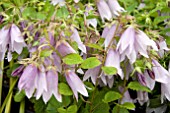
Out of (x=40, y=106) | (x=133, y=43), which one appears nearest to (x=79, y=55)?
(x=133, y=43)

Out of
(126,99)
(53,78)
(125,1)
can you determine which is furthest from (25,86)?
(125,1)

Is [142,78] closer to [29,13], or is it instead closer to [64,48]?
[64,48]

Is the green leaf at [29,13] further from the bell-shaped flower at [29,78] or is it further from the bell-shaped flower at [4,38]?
the bell-shaped flower at [29,78]

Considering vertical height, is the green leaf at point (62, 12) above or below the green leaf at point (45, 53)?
above

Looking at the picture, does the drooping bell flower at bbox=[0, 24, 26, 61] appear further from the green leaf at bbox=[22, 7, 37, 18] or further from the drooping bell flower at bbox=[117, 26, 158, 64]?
the drooping bell flower at bbox=[117, 26, 158, 64]

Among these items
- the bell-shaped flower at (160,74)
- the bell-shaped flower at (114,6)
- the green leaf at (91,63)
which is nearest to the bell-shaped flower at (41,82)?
the green leaf at (91,63)

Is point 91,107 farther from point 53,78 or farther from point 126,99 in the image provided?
point 53,78
